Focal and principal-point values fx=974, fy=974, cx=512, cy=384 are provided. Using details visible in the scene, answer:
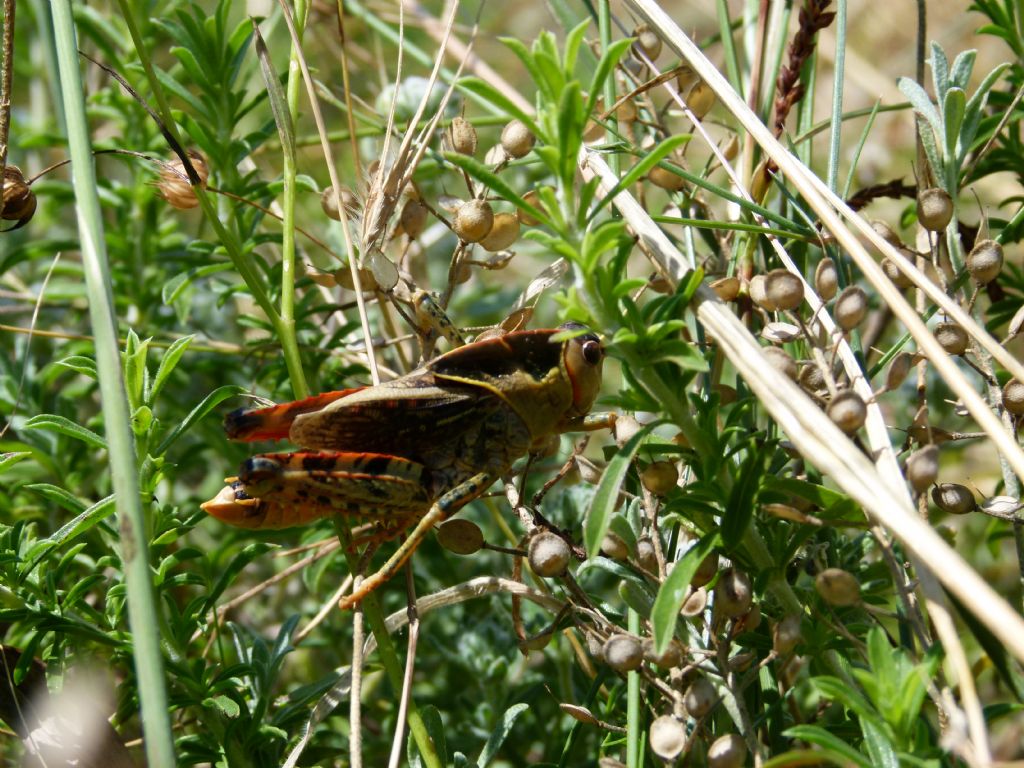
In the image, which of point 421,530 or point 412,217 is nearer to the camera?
point 421,530

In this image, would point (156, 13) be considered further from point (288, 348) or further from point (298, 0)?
point (288, 348)

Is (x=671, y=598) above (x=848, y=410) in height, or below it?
below

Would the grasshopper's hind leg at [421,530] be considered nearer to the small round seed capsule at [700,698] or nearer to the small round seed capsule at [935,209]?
the small round seed capsule at [700,698]

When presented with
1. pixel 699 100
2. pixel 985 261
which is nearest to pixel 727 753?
pixel 985 261

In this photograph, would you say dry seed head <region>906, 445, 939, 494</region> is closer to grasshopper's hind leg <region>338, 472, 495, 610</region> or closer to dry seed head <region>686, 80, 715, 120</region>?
grasshopper's hind leg <region>338, 472, 495, 610</region>

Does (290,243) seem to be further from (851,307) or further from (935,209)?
(935,209)

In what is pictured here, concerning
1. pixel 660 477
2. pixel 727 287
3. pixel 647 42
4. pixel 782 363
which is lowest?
pixel 660 477

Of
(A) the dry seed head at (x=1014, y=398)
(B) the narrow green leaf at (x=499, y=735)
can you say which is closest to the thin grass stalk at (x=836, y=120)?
(A) the dry seed head at (x=1014, y=398)

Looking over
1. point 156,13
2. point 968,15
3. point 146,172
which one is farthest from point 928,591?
point 968,15

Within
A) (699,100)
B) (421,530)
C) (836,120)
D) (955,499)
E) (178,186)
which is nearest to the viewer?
(955,499)
